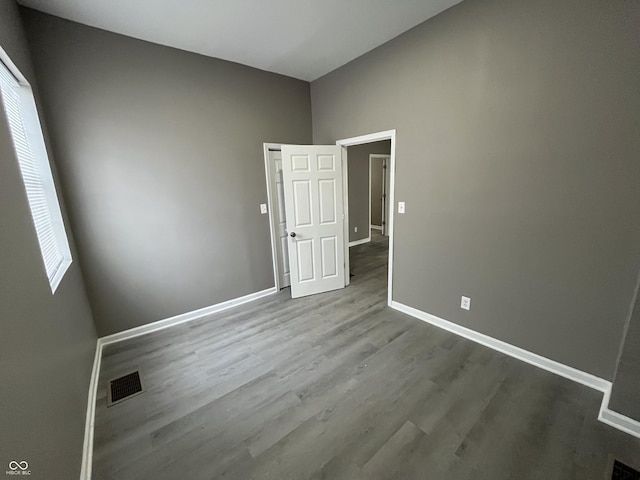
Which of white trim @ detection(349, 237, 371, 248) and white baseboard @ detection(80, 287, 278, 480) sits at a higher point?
white trim @ detection(349, 237, 371, 248)

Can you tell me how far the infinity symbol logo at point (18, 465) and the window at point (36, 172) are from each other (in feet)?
3.22

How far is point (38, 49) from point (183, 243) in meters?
1.90

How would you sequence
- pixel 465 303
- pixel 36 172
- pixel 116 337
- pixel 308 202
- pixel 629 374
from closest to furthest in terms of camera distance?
pixel 629 374 → pixel 36 172 → pixel 465 303 → pixel 116 337 → pixel 308 202

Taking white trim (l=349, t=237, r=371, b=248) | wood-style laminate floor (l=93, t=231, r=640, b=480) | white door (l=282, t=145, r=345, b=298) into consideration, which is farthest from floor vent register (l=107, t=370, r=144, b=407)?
white trim (l=349, t=237, r=371, b=248)

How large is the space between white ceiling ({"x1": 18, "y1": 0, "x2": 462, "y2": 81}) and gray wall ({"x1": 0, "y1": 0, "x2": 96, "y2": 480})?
0.65m

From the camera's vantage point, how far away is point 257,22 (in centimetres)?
222

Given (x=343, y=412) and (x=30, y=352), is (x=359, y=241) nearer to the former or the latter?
(x=343, y=412)

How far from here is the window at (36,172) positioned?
5.17 ft

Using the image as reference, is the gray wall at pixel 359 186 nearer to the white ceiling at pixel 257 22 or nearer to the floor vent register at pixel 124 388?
the white ceiling at pixel 257 22

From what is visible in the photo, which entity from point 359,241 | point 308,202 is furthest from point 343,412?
point 359,241

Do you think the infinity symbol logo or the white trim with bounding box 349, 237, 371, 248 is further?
the white trim with bounding box 349, 237, 371, 248

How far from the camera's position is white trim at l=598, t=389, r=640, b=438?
4.89ft

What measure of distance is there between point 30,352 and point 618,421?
309 cm

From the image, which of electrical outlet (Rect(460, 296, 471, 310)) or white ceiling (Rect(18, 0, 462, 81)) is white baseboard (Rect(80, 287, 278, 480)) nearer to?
electrical outlet (Rect(460, 296, 471, 310))
